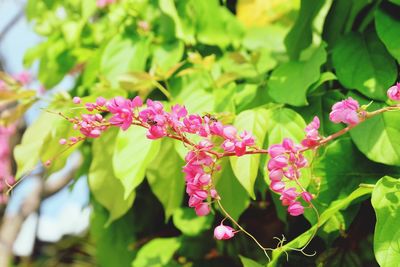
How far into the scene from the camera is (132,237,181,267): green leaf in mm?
1254

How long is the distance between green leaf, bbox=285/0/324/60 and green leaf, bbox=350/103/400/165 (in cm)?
28

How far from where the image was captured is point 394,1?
0.99 metres

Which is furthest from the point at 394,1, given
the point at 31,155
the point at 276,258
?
the point at 31,155

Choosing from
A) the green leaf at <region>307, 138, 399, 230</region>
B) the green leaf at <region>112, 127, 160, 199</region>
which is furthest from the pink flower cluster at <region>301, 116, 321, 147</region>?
the green leaf at <region>112, 127, 160, 199</region>

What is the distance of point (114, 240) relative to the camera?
1.42 meters

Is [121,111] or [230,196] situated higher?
[121,111]

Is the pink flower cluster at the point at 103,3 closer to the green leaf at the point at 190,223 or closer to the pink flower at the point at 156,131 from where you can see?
the green leaf at the point at 190,223

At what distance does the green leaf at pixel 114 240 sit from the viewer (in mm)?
1420

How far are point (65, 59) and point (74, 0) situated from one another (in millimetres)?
211

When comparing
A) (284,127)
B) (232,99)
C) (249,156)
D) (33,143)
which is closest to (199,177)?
(249,156)

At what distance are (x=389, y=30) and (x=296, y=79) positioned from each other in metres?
0.17

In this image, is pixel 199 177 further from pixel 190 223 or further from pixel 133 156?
pixel 190 223

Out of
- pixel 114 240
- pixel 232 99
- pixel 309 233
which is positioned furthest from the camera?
pixel 114 240

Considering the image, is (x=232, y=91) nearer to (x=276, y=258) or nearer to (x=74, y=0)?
(x=276, y=258)
